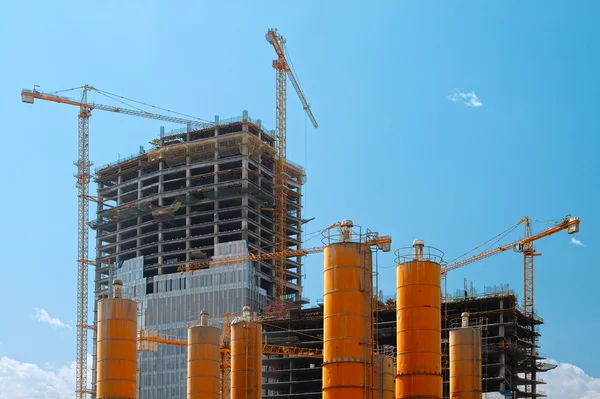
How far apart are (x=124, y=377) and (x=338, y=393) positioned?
42.2 ft

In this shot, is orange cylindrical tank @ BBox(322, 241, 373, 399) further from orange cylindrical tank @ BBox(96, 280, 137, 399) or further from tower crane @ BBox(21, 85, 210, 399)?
tower crane @ BBox(21, 85, 210, 399)

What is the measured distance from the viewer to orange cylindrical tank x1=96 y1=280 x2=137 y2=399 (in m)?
54.5

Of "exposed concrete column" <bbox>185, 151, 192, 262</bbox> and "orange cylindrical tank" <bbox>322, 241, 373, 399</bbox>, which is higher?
"exposed concrete column" <bbox>185, 151, 192, 262</bbox>

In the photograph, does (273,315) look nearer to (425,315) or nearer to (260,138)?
(260,138)

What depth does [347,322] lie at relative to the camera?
5019 cm

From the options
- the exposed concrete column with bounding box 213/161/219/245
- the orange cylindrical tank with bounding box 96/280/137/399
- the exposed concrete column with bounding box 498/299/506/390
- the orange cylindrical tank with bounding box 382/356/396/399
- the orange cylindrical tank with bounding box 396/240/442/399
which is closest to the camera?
the orange cylindrical tank with bounding box 396/240/442/399

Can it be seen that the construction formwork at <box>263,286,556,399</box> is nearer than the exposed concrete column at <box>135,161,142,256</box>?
Yes

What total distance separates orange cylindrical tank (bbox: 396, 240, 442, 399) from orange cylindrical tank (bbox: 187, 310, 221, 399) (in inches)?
585

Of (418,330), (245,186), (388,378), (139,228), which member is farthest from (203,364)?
(139,228)

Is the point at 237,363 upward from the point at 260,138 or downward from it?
downward

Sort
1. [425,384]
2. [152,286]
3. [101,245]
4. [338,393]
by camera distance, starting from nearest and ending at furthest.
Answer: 1. [338,393]
2. [425,384]
3. [152,286]
4. [101,245]

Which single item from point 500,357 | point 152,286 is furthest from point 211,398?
point 152,286

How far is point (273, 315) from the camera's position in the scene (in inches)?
6152

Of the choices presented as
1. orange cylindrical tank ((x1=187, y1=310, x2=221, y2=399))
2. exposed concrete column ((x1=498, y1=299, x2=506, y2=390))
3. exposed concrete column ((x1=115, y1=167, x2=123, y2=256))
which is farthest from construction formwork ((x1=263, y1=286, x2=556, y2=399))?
orange cylindrical tank ((x1=187, y1=310, x2=221, y2=399))
